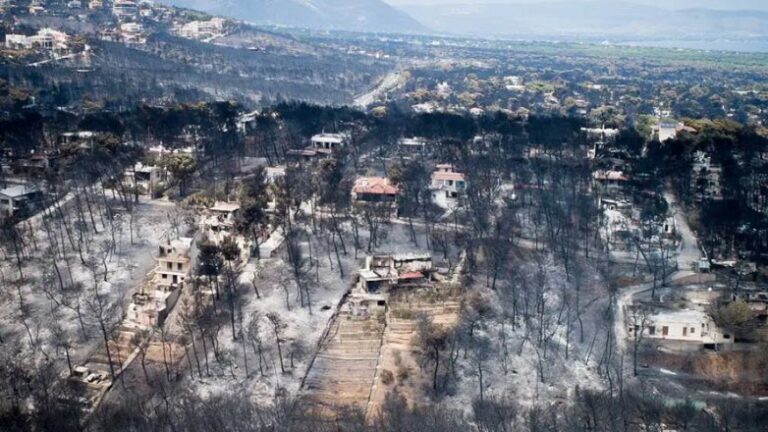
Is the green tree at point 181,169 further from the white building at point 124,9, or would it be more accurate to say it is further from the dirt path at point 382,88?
the white building at point 124,9

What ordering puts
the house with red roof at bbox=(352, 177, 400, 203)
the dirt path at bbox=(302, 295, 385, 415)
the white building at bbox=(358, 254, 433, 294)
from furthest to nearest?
1. the house with red roof at bbox=(352, 177, 400, 203)
2. the white building at bbox=(358, 254, 433, 294)
3. the dirt path at bbox=(302, 295, 385, 415)

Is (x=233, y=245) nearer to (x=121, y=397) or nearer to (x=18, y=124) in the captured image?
(x=121, y=397)

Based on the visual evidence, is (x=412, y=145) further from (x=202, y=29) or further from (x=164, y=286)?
(x=202, y=29)

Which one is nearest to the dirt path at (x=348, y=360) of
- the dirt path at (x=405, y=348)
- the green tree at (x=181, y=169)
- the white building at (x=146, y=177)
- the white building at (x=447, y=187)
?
the dirt path at (x=405, y=348)

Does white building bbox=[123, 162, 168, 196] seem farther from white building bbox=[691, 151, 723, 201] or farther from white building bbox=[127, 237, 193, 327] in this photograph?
white building bbox=[691, 151, 723, 201]

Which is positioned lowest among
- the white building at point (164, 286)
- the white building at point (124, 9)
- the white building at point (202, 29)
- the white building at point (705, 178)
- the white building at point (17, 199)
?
the white building at point (164, 286)

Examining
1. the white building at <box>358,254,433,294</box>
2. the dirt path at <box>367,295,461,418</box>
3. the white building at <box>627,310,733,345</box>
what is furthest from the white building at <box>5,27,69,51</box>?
the white building at <box>627,310,733,345</box>

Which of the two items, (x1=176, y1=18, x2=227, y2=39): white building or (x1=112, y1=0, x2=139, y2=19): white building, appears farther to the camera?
(x1=176, y1=18, x2=227, y2=39): white building

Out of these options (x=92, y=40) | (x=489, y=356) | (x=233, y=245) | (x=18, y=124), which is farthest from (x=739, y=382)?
(x=92, y=40)

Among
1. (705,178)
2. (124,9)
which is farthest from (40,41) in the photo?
(705,178)
